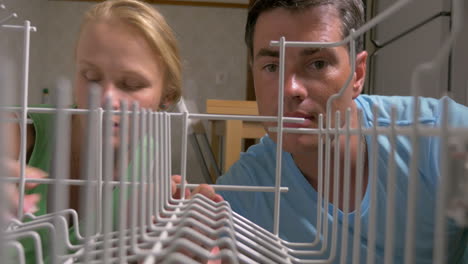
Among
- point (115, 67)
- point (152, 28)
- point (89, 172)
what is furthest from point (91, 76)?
point (89, 172)

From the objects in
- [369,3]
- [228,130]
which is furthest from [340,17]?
[369,3]

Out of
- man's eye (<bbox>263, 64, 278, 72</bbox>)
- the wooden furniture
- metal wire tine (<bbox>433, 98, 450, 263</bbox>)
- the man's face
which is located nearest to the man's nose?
the man's face

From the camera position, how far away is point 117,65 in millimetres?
556

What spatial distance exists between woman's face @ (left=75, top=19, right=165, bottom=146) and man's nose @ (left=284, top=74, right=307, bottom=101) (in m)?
0.21

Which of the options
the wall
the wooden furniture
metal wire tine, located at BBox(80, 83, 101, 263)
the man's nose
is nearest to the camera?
metal wire tine, located at BBox(80, 83, 101, 263)

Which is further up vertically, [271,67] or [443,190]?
[271,67]

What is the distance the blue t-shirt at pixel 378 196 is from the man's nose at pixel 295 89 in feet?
0.30

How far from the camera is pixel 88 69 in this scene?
538 mm

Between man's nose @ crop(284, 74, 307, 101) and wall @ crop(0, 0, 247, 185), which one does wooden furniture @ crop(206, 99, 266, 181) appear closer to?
man's nose @ crop(284, 74, 307, 101)

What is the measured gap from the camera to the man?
1.71 feet

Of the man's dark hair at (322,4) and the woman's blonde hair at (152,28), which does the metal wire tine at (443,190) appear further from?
the woman's blonde hair at (152,28)

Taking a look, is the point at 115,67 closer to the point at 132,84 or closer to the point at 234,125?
the point at 132,84

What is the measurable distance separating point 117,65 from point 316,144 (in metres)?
0.31

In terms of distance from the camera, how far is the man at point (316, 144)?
52 centimetres
